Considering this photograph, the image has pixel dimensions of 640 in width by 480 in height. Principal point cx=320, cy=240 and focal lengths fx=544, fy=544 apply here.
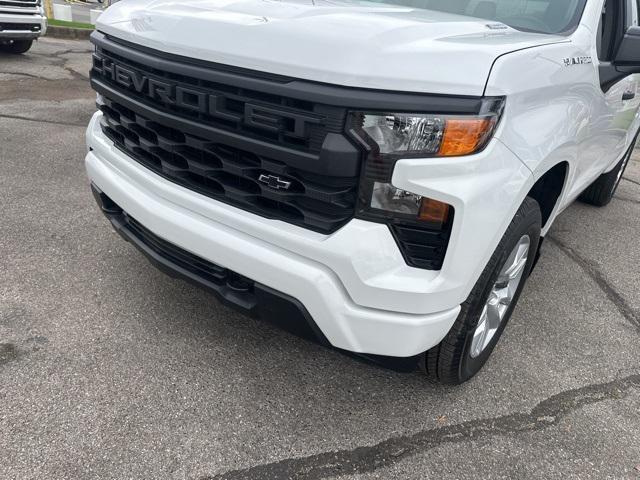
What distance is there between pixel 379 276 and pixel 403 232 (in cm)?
16

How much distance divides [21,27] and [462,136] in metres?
9.40

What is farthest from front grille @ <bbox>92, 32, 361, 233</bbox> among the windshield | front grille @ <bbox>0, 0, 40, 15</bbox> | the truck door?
front grille @ <bbox>0, 0, 40, 15</bbox>

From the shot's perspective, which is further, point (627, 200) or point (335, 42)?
point (627, 200)

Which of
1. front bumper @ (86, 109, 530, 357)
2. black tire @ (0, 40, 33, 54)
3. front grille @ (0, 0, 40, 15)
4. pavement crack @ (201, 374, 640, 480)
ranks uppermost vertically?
front bumper @ (86, 109, 530, 357)

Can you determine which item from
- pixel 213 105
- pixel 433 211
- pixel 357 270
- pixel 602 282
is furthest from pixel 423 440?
pixel 602 282

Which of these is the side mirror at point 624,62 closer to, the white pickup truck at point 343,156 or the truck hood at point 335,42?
the white pickup truck at point 343,156

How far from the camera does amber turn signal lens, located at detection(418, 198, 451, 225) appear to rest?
170cm

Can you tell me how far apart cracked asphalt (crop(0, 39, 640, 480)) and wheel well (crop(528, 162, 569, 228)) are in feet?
2.37

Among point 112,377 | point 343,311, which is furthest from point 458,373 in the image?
point 112,377

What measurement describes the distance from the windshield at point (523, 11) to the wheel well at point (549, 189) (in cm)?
66

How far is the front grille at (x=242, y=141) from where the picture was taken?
170 centimetres

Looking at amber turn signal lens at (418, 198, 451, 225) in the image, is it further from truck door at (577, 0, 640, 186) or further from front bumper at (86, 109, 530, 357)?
truck door at (577, 0, 640, 186)

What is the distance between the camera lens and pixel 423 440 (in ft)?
7.09

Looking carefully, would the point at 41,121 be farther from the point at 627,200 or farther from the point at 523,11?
the point at 627,200
